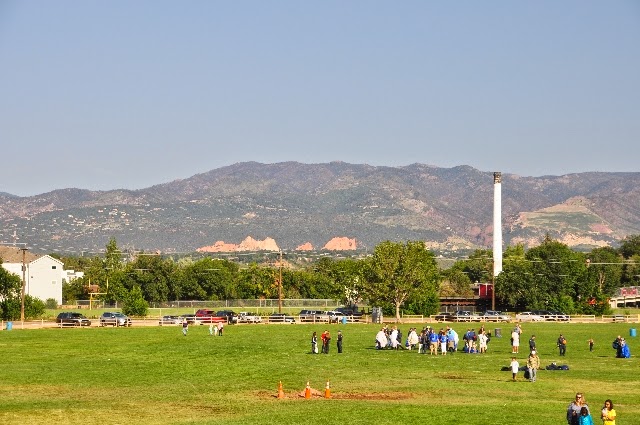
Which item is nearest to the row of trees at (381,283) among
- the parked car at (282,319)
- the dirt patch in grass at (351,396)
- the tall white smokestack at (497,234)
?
the tall white smokestack at (497,234)

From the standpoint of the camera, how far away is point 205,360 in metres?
64.8

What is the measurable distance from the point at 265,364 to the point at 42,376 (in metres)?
11.8

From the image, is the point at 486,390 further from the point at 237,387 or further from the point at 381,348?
the point at 381,348

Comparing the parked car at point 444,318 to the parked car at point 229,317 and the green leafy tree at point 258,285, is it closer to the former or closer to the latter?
the parked car at point 229,317

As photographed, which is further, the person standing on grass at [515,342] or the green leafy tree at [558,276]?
the green leafy tree at [558,276]

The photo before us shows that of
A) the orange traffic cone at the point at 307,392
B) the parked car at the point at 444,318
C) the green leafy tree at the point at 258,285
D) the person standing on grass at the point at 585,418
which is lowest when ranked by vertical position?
the parked car at the point at 444,318

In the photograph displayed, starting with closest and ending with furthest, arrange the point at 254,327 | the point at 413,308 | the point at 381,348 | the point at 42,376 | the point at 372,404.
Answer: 1. the point at 372,404
2. the point at 42,376
3. the point at 381,348
4. the point at 254,327
5. the point at 413,308

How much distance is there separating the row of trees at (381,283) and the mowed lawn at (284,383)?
43.0 m

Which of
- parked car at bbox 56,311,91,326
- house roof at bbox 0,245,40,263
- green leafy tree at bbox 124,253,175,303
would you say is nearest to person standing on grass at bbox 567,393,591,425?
parked car at bbox 56,311,91,326

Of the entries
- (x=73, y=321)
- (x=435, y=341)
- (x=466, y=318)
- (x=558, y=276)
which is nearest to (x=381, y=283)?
(x=466, y=318)

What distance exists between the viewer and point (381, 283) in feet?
408

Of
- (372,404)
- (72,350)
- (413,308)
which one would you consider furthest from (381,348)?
(413,308)

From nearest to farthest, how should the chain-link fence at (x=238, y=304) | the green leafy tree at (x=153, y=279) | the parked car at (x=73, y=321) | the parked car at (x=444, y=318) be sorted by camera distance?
the parked car at (x=73, y=321)
the parked car at (x=444, y=318)
the chain-link fence at (x=238, y=304)
the green leafy tree at (x=153, y=279)

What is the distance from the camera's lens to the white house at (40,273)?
542ft
